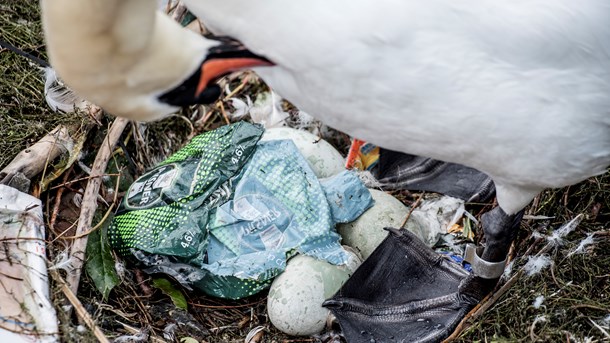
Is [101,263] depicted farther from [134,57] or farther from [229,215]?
[134,57]

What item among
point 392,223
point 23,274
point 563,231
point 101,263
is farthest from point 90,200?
point 563,231

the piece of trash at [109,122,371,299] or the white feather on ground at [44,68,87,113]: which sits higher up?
the white feather on ground at [44,68,87,113]

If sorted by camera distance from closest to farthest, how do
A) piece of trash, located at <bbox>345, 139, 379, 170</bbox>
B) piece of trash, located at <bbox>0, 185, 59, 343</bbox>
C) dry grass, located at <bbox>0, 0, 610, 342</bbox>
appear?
1. piece of trash, located at <bbox>0, 185, 59, 343</bbox>
2. dry grass, located at <bbox>0, 0, 610, 342</bbox>
3. piece of trash, located at <bbox>345, 139, 379, 170</bbox>

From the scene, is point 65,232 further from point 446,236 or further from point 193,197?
point 446,236

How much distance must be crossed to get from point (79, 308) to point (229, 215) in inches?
27.4

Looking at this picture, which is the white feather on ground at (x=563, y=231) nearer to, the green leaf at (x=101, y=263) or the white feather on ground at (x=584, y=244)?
the white feather on ground at (x=584, y=244)

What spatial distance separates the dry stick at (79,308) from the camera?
2682 millimetres

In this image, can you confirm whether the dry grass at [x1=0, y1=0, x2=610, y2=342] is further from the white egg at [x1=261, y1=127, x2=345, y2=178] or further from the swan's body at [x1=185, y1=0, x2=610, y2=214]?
the swan's body at [x1=185, y1=0, x2=610, y2=214]

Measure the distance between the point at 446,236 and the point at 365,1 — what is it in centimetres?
161

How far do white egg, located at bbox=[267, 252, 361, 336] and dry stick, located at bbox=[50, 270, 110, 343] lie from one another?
60cm

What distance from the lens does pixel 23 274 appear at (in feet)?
9.15

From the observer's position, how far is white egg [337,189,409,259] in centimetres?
318

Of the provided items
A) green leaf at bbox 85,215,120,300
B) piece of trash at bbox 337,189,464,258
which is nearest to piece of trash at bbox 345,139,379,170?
piece of trash at bbox 337,189,464,258

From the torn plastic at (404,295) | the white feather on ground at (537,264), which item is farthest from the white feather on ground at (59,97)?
the white feather on ground at (537,264)
